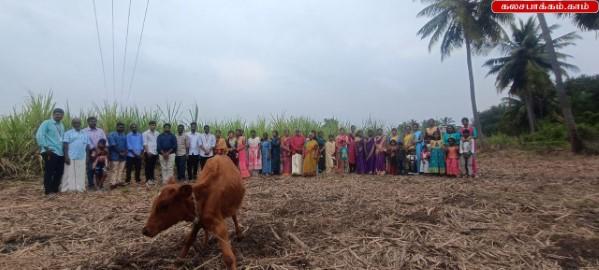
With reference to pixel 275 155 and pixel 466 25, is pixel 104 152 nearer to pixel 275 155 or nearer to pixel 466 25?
pixel 275 155

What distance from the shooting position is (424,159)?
1164cm

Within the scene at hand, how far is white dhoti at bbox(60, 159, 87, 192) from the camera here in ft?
28.5

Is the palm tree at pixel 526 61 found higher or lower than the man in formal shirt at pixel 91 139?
higher

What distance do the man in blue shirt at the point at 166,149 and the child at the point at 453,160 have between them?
7.36 metres

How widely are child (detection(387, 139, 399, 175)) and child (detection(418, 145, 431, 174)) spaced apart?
0.77 meters

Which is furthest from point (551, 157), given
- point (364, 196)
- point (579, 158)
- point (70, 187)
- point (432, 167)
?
point (70, 187)

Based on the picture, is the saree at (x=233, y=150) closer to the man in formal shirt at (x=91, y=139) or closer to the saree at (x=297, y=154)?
the saree at (x=297, y=154)

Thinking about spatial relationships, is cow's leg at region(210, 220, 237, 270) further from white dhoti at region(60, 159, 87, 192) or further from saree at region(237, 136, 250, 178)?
saree at region(237, 136, 250, 178)

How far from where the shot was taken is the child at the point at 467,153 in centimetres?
1066

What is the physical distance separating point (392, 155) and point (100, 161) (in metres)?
7.99

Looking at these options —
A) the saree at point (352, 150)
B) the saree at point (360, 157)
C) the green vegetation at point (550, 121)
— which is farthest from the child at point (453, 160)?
the green vegetation at point (550, 121)

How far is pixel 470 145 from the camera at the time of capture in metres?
10.7

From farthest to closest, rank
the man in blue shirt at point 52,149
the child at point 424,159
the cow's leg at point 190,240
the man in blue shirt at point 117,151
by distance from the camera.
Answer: the child at point 424,159 → the man in blue shirt at point 117,151 → the man in blue shirt at point 52,149 → the cow's leg at point 190,240

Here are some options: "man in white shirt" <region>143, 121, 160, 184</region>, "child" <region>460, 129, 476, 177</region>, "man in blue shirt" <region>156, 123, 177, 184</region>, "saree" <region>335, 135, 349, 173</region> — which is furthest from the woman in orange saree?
"man in white shirt" <region>143, 121, 160, 184</region>
